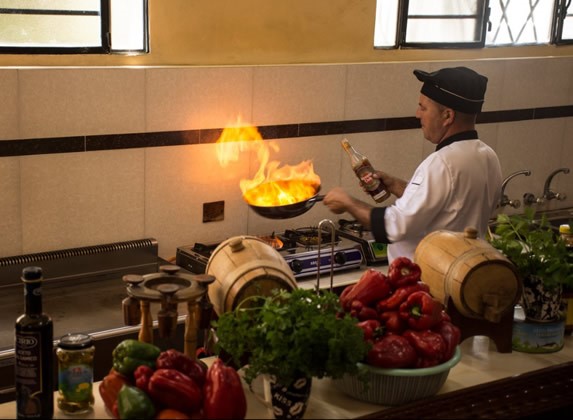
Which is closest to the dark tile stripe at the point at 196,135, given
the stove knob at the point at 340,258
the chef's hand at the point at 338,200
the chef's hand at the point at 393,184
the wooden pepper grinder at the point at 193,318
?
the stove knob at the point at 340,258

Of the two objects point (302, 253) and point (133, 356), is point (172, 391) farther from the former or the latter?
point (302, 253)

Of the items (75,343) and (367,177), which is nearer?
(75,343)

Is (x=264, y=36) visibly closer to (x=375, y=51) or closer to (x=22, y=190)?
(x=375, y=51)

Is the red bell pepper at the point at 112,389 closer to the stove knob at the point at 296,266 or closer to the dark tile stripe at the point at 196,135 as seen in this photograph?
the dark tile stripe at the point at 196,135

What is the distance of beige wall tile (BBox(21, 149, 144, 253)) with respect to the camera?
4.23m

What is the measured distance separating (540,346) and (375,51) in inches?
99.8

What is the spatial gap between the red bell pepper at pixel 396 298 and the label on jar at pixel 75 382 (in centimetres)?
88

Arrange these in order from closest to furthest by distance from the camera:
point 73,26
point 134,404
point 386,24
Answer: point 134,404
point 73,26
point 386,24

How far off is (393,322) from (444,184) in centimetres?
102

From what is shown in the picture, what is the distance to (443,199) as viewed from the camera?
3.68 metres

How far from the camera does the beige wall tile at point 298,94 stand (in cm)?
486

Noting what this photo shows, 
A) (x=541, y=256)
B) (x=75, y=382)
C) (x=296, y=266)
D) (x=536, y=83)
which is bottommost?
(x=296, y=266)

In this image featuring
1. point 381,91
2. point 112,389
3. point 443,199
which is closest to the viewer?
point 112,389

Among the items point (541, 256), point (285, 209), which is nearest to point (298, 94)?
point (285, 209)
